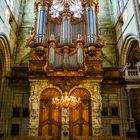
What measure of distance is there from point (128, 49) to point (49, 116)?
7.10 m

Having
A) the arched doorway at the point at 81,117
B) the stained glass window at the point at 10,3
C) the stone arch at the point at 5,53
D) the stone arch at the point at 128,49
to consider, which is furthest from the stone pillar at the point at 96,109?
the stained glass window at the point at 10,3

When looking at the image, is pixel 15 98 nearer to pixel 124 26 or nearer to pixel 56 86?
pixel 56 86

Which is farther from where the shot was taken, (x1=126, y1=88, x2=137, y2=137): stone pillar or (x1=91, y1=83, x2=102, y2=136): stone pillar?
(x1=126, y1=88, x2=137, y2=137): stone pillar

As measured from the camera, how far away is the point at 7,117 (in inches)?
651

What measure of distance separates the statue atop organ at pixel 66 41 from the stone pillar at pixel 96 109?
1.07m

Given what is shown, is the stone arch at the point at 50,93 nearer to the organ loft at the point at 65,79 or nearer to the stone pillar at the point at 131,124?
the organ loft at the point at 65,79

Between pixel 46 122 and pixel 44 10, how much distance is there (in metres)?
7.77

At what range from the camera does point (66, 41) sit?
16.7 m

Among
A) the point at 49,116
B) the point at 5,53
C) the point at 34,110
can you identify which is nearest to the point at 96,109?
the point at 49,116

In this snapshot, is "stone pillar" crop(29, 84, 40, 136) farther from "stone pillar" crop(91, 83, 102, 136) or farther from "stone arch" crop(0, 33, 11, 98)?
"stone pillar" crop(91, 83, 102, 136)

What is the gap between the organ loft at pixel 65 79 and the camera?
15.2 meters

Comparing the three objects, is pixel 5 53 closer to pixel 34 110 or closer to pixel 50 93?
pixel 50 93

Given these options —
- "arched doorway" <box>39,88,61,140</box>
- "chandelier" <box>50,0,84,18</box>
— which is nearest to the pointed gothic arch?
"arched doorway" <box>39,88,61,140</box>

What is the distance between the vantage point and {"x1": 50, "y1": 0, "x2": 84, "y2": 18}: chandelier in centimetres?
1843
